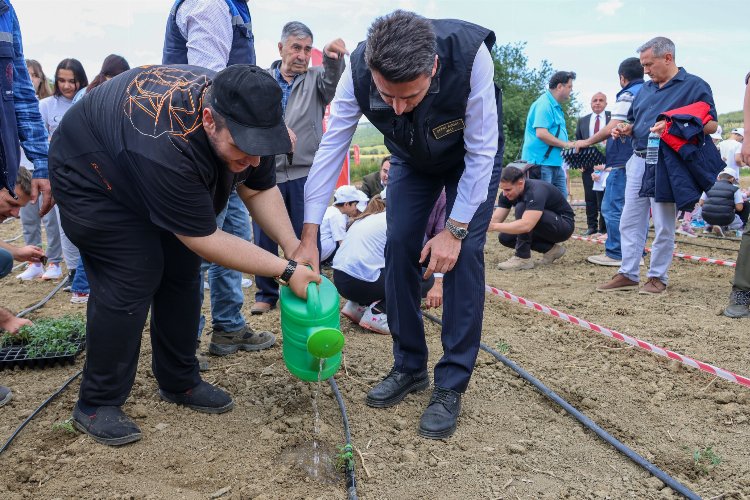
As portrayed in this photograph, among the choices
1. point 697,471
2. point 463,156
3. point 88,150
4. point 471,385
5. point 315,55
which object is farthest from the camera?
point 315,55

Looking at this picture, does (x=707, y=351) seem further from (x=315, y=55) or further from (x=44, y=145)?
(x=315, y=55)

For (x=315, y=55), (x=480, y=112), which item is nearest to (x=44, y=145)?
(x=480, y=112)

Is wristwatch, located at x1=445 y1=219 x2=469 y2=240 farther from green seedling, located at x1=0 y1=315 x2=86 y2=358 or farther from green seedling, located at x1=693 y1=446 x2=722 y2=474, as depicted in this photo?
green seedling, located at x1=0 y1=315 x2=86 y2=358

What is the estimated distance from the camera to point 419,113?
99.8 inches

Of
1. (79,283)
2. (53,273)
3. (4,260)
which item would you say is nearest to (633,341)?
(4,260)

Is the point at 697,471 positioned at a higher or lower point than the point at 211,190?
lower

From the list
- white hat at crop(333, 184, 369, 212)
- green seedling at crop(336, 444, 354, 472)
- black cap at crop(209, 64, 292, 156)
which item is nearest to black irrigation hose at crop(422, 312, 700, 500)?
green seedling at crop(336, 444, 354, 472)

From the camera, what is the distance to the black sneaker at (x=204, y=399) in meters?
3.03

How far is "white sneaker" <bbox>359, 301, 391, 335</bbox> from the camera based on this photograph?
428 cm

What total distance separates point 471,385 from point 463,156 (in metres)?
1.30

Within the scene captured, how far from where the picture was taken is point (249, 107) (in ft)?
6.81

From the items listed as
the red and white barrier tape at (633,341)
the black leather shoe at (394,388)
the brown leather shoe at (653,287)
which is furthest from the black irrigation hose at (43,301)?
the brown leather shoe at (653,287)

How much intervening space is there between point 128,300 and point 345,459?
3.65 feet

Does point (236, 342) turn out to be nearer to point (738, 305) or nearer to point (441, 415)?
point (441, 415)
